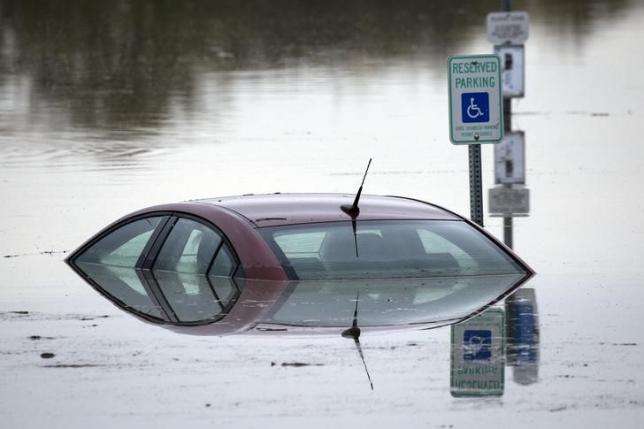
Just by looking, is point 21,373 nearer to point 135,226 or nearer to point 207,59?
point 135,226

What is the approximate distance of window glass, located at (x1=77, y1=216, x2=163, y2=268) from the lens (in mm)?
15047

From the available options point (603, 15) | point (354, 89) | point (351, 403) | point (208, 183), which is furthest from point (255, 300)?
point (603, 15)

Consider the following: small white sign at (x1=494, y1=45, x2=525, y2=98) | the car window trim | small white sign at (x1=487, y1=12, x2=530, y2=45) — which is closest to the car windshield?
the car window trim

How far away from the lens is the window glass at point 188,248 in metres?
14.2

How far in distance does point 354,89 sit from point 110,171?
13511 mm

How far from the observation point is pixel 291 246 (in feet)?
47.6

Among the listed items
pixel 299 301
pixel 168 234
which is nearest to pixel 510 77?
pixel 168 234

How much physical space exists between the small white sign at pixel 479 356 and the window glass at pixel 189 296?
166 cm

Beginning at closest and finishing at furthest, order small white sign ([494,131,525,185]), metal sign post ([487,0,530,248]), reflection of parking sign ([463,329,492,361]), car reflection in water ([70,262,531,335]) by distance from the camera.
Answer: reflection of parking sign ([463,329,492,361])
car reflection in water ([70,262,531,335])
small white sign ([494,131,525,185])
metal sign post ([487,0,530,248])

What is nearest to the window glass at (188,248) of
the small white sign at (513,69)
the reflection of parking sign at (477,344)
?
Result: the reflection of parking sign at (477,344)

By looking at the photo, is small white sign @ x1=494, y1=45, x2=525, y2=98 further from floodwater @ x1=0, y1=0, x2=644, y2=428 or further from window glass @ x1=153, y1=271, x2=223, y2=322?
window glass @ x1=153, y1=271, x2=223, y2=322

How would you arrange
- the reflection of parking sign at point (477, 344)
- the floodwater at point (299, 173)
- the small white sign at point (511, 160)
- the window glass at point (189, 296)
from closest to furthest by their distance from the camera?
the floodwater at point (299, 173) → the reflection of parking sign at point (477, 344) → the window glass at point (189, 296) → the small white sign at point (511, 160)

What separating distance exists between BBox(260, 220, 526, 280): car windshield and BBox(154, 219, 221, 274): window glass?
46cm

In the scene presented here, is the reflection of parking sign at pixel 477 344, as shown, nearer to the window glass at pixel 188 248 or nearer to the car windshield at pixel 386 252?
the car windshield at pixel 386 252
